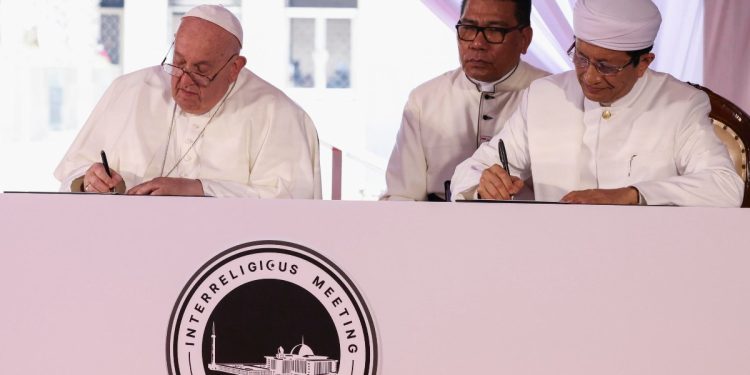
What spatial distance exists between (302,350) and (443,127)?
1703mm

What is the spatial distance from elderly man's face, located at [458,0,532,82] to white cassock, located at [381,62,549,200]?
9cm

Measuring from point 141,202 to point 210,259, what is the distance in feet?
0.57

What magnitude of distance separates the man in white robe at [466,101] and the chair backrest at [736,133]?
0.66 metres

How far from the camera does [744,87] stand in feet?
12.9

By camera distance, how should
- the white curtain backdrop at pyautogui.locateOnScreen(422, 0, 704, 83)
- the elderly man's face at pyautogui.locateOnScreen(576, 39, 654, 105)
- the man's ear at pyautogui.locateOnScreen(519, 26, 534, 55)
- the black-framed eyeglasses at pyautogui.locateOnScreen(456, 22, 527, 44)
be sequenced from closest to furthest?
the elderly man's face at pyautogui.locateOnScreen(576, 39, 654, 105)
the black-framed eyeglasses at pyautogui.locateOnScreen(456, 22, 527, 44)
the man's ear at pyautogui.locateOnScreen(519, 26, 534, 55)
the white curtain backdrop at pyautogui.locateOnScreen(422, 0, 704, 83)

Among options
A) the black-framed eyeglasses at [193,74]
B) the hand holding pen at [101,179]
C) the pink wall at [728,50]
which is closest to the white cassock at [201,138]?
the black-framed eyeglasses at [193,74]

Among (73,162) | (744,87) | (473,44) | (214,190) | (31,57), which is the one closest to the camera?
(214,190)

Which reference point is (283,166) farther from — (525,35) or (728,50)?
(728,50)

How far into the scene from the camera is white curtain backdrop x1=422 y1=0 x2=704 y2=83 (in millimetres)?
4105

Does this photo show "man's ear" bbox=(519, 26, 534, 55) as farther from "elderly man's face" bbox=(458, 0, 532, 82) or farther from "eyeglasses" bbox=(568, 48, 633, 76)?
"eyeglasses" bbox=(568, 48, 633, 76)

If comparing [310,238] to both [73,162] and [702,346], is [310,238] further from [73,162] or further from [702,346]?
[73,162]

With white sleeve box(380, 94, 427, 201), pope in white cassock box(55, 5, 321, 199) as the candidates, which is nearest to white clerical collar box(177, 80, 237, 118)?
pope in white cassock box(55, 5, 321, 199)

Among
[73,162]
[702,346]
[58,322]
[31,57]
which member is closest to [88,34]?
[31,57]

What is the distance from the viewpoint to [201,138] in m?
3.02
